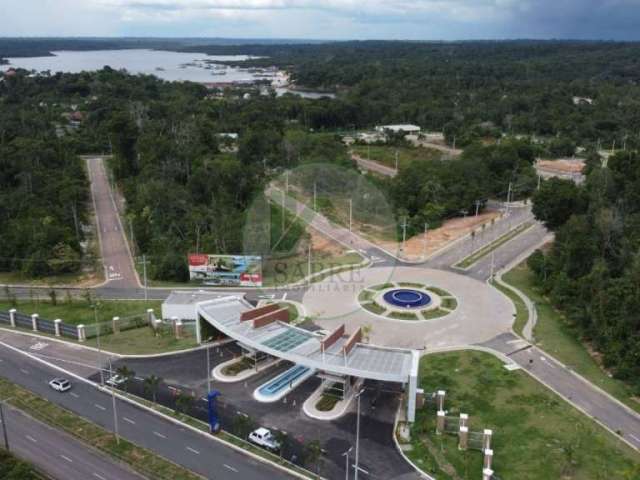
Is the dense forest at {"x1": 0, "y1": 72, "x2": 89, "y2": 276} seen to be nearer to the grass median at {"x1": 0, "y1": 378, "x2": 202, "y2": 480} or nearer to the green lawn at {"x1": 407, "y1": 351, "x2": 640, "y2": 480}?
the grass median at {"x1": 0, "y1": 378, "x2": 202, "y2": 480}

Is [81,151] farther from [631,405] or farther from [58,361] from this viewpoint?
[631,405]

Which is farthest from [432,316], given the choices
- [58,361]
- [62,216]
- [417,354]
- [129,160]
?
[129,160]

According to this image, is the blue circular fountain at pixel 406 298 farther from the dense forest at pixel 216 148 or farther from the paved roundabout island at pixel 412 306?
the dense forest at pixel 216 148

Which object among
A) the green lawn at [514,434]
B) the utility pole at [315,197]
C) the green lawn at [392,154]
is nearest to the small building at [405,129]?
the green lawn at [392,154]

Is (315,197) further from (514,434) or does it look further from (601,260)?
(514,434)

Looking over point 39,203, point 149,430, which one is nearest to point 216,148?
point 39,203

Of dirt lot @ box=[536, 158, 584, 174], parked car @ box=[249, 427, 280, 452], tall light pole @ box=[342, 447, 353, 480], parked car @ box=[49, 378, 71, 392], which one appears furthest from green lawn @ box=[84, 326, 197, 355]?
dirt lot @ box=[536, 158, 584, 174]
